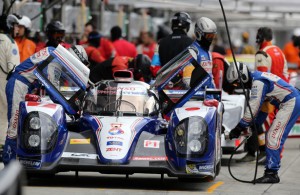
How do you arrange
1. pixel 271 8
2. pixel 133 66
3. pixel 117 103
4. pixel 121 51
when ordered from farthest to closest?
pixel 271 8
pixel 121 51
pixel 133 66
pixel 117 103

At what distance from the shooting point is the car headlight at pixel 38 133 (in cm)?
1100

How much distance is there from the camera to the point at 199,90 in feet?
42.0

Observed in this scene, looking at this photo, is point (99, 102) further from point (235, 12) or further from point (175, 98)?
point (235, 12)

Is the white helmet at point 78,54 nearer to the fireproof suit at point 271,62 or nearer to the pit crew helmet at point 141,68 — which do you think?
the pit crew helmet at point 141,68

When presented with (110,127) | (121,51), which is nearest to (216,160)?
(110,127)

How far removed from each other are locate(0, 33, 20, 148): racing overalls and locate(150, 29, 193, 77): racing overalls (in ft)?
6.61

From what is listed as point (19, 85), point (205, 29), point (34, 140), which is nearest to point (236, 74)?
point (205, 29)

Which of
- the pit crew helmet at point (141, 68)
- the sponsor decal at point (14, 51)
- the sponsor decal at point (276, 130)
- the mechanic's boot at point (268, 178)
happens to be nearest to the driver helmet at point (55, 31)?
the sponsor decal at point (14, 51)

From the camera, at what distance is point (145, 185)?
11.7 meters

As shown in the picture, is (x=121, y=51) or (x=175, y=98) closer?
(x=175, y=98)

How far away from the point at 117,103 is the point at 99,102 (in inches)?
8.2

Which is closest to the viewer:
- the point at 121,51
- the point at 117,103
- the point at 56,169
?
the point at 56,169

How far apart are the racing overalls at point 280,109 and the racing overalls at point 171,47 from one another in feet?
10.2

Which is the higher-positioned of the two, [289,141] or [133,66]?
[133,66]
